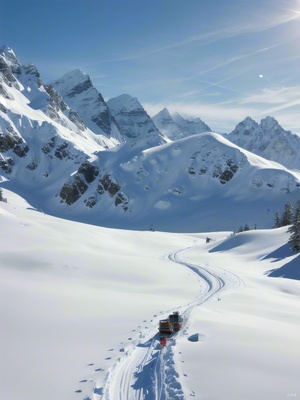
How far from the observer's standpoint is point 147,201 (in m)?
170

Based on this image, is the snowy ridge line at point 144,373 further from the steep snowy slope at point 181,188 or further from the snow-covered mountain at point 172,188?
the snow-covered mountain at point 172,188

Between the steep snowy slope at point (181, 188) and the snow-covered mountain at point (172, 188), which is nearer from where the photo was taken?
the steep snowy slope at point (181, 188)

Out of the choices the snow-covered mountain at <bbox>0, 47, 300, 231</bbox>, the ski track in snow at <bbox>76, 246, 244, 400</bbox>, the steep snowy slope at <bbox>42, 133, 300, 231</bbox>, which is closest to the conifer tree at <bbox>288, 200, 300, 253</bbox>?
the ski track in snow at <bbox>76, 246, 244, 400</bbox>

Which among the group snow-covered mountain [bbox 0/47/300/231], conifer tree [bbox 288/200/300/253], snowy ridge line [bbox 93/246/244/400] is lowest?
snowy ridge line [bbox 93/246/244/400]

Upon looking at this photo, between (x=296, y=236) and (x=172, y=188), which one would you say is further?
(x=172, y=188)

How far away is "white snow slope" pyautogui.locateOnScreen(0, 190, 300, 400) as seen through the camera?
9.71 meters

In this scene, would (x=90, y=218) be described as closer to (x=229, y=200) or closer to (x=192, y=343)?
(x=229, y=200)

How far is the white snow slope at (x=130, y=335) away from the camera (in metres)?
9.71

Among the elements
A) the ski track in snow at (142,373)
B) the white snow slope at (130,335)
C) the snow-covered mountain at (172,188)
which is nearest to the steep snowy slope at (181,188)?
the snow-covered mountain at (172,188)

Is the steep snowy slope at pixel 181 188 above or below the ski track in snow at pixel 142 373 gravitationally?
above

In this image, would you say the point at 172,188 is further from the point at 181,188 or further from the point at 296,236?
the point at 296,236

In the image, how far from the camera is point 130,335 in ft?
48.0

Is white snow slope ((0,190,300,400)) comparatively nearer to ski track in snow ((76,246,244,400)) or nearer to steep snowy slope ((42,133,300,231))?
ski track in snow ((76,246,244,400))

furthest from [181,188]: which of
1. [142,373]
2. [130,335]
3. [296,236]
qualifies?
[142,373]
